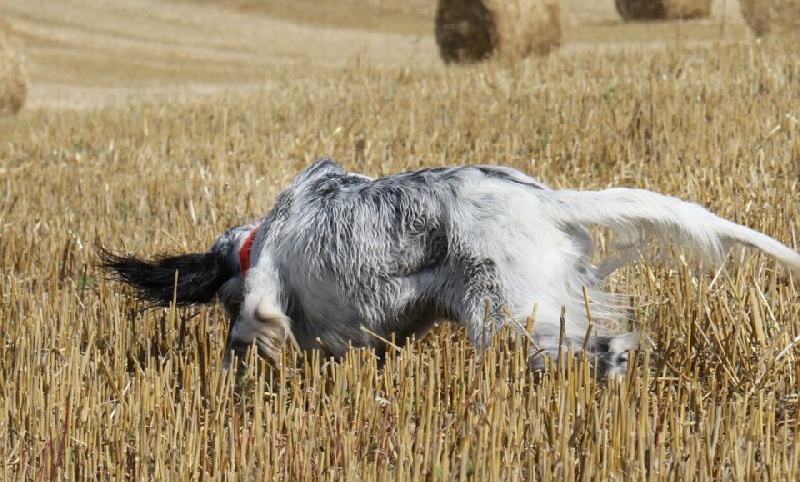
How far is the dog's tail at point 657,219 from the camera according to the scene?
10.2 ft

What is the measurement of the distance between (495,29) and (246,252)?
37.7 ft

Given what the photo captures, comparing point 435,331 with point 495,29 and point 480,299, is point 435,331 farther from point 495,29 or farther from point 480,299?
point 495,29

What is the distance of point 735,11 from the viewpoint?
78.5 feet

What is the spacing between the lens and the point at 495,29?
14734 mm

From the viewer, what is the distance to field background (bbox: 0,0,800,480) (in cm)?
273

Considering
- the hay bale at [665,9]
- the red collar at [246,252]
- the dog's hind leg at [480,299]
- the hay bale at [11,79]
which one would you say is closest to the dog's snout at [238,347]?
the red collar at [246,252]

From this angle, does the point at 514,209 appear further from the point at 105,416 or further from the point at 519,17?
the point at 519,17

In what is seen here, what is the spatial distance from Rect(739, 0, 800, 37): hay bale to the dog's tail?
11.8 m

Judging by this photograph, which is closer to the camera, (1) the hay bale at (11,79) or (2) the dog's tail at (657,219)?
(2) the dog's tail at (657,219)

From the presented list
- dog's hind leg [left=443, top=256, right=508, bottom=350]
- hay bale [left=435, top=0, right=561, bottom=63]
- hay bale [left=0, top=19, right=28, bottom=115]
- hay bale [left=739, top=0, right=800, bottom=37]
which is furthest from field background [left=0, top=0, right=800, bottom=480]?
hay bale [left=739, top=0, right=800, bottom=37]

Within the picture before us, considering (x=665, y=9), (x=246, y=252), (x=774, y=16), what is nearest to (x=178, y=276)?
(x=246, y=252)

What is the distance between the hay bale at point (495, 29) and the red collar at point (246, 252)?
36.2ft

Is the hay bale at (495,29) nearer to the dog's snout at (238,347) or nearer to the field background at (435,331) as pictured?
the field background at (435,331)

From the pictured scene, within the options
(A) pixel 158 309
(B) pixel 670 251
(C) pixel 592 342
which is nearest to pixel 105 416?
(A) pixel 158 309
